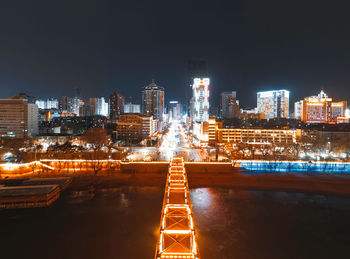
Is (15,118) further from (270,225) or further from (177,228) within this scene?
(177,228)

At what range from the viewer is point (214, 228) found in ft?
32.6

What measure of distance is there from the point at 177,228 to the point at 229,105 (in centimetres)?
8018

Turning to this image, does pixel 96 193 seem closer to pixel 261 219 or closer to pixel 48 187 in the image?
pixel 48 187

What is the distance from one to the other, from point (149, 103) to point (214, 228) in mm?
74765

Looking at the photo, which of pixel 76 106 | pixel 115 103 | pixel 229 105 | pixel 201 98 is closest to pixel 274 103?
pixel 229 105

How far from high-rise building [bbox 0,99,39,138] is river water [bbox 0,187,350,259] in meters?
28.4

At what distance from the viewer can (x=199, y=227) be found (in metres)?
10.0

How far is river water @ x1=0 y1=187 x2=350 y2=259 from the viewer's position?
27.8ft

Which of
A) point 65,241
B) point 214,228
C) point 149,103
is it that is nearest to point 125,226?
point 65,241

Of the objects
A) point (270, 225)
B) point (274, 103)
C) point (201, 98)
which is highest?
point (201, 98)

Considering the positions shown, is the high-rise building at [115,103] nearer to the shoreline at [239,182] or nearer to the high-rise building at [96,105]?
the high-rise building at [96,105]

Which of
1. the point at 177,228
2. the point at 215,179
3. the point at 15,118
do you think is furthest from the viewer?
the point at 15,118

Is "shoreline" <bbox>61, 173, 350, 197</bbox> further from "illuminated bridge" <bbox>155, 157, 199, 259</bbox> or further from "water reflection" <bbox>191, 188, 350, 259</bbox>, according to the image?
"illuminated bridge" <bbox>155, 157, 199, 259</bbox>

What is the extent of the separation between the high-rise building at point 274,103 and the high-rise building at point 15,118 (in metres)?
58.2
